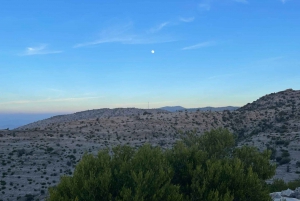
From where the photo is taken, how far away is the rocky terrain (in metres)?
33.2

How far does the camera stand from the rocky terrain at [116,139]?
33178mm

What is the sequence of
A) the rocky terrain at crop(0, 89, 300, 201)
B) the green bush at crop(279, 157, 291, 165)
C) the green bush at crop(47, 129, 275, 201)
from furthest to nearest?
the green bush at crop(279, 157, 291, 165) < the rocky terrain at crop(0, 89, 300, 201) < the green bush at crop(47, 129, 275, 201)

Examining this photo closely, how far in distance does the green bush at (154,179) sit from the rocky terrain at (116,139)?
19.0ft

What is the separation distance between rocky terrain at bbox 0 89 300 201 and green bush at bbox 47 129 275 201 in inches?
228

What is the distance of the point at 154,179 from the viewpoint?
40.1 feet

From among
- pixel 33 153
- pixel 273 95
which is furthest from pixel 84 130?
pixel 273 95

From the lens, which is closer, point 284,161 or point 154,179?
point 154,179

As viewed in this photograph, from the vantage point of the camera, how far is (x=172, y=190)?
39.8 feet

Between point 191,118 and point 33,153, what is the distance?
44648 mm

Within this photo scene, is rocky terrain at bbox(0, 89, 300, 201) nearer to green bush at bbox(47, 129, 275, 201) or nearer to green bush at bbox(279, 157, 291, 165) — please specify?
green bush at bbox(279, 157, 291, 165)

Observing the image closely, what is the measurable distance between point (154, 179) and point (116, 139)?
46571 millimetres

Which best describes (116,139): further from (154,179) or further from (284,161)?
(154,179)

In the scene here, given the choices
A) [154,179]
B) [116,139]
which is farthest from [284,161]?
[116,139]

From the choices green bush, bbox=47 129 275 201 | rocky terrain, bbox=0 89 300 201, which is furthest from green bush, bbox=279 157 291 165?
green bush, bbox=47 129 275 201
